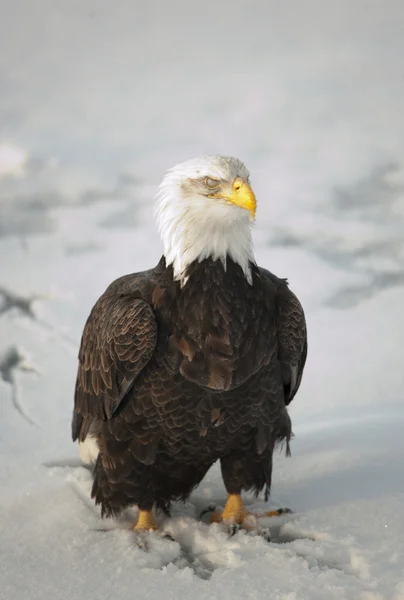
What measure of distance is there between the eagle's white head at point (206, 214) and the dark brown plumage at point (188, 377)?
7 centimetres

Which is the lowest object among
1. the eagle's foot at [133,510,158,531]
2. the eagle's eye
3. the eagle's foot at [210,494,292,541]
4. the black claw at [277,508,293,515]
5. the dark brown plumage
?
the eagle's foot at [133,510,158,531]

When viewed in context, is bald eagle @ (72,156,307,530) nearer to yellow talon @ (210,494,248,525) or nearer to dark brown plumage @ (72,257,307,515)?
dark brown plumage @ (72,257,307,515)

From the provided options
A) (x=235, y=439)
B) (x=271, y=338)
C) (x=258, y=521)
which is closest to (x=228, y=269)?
(x=271, y=338)

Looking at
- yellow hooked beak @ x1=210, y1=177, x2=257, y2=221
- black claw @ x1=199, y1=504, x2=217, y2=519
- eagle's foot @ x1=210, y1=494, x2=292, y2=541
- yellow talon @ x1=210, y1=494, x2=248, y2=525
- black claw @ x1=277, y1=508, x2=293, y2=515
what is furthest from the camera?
black claw @ x1=199, y1=504, x2=217, y2=519

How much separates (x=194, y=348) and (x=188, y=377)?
0.16m

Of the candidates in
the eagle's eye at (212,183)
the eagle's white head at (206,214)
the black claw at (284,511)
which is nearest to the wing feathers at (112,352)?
the eagle's white head at (206,214)

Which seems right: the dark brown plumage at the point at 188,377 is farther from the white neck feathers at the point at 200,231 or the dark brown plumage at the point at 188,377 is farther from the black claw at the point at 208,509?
the black claw at the point at 208,509

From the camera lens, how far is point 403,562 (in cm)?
398

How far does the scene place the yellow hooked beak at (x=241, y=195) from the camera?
155 inches

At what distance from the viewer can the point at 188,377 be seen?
4.08 m

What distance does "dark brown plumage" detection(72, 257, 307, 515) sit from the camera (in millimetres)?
4113

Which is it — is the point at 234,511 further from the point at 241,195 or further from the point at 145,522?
the point at 241,195

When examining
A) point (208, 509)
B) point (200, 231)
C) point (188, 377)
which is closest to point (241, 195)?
point (200, 231)

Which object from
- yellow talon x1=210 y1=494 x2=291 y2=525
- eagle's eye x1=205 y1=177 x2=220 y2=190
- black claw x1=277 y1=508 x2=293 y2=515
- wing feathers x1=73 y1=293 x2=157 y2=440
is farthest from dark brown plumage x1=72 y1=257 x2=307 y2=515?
eagle's eye x1=205 y1=177 x2=220 y2=190
